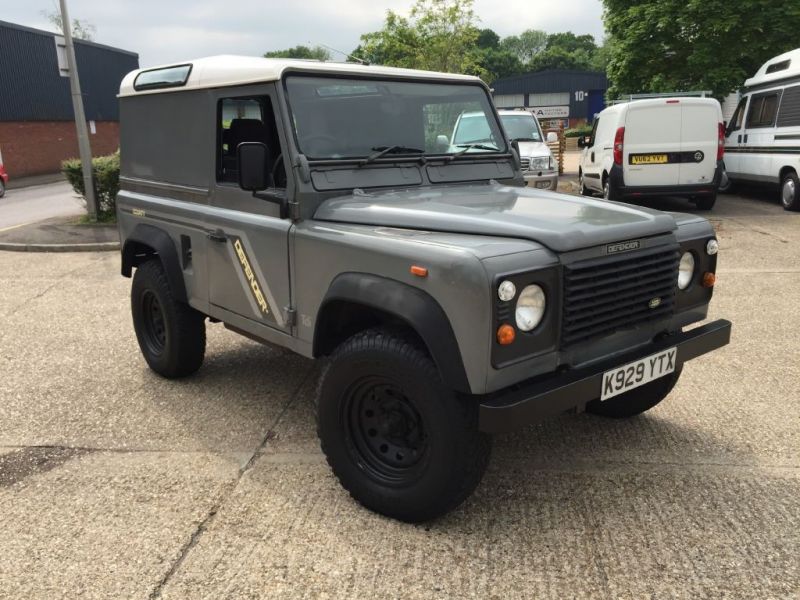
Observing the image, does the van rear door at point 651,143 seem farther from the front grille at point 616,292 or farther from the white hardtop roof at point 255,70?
the front grille at point 616,292

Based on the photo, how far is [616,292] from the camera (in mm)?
3072

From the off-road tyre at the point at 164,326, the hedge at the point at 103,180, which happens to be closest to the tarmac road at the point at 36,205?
the hedge at the point at 103,180

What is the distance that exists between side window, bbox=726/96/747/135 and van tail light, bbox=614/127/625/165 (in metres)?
3.71

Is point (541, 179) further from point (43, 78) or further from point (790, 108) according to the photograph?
point (43, 78)

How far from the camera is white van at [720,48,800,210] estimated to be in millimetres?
12297

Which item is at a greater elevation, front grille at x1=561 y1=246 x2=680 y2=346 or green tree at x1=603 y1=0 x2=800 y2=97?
green tree at x1=603 y1=0 x2=800 y2=97

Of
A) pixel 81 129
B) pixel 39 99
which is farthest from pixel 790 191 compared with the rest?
pixel 39 99

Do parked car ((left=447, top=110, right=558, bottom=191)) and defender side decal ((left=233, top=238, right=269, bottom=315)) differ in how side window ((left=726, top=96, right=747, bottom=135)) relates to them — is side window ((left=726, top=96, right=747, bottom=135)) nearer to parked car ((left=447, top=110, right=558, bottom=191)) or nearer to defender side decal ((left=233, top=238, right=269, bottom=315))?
parked car ((left=447, top=110, right=558, bottom=191))

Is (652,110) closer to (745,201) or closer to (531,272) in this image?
(745,201)

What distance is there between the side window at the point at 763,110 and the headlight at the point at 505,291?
40.7 ft

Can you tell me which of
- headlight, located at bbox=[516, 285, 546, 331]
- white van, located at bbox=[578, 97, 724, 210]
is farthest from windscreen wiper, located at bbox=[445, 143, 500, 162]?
white van, located at bbox=[578, 97, 724, 210]

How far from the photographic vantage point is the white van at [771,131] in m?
12.3

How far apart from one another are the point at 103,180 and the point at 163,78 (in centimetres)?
903

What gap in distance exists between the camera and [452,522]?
3189mm
